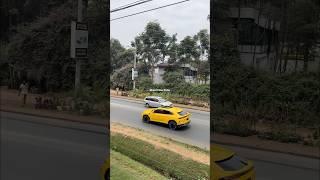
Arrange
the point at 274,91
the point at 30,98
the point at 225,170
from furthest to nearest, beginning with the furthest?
the point at 30,98 < the point at 274,91 < the point at 225,170

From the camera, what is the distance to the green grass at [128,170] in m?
2.20

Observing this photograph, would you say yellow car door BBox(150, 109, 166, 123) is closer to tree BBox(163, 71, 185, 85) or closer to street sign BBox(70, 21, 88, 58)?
tree BBox(163, 71, 185, 85)

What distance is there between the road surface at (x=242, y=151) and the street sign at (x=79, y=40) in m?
0.42

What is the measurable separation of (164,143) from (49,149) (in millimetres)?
945

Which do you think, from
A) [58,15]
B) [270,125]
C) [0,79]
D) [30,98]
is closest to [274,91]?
[270,125]

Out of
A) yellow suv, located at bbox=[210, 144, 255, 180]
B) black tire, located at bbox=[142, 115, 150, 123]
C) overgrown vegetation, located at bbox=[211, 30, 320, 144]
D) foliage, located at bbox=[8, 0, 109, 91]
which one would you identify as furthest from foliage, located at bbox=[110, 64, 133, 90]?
yellow suv, located at bbox=[210, 144, 255, 180]

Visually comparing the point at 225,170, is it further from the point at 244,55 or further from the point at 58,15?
the point at 58,15

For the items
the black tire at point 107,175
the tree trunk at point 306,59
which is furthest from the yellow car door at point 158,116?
the tree trunk at point 306,59

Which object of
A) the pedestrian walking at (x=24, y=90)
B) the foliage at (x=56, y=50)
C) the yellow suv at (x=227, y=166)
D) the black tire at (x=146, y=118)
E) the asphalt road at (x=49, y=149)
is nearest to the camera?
the yellow suv at (x=227, y=166)

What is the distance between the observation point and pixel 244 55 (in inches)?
87.7

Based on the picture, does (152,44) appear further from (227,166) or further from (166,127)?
(227,166)

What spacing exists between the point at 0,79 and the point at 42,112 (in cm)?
44

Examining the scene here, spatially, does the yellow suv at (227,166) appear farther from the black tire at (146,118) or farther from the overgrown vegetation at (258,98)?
the black tire at (146,118)

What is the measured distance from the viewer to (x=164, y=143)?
85.6 inches
